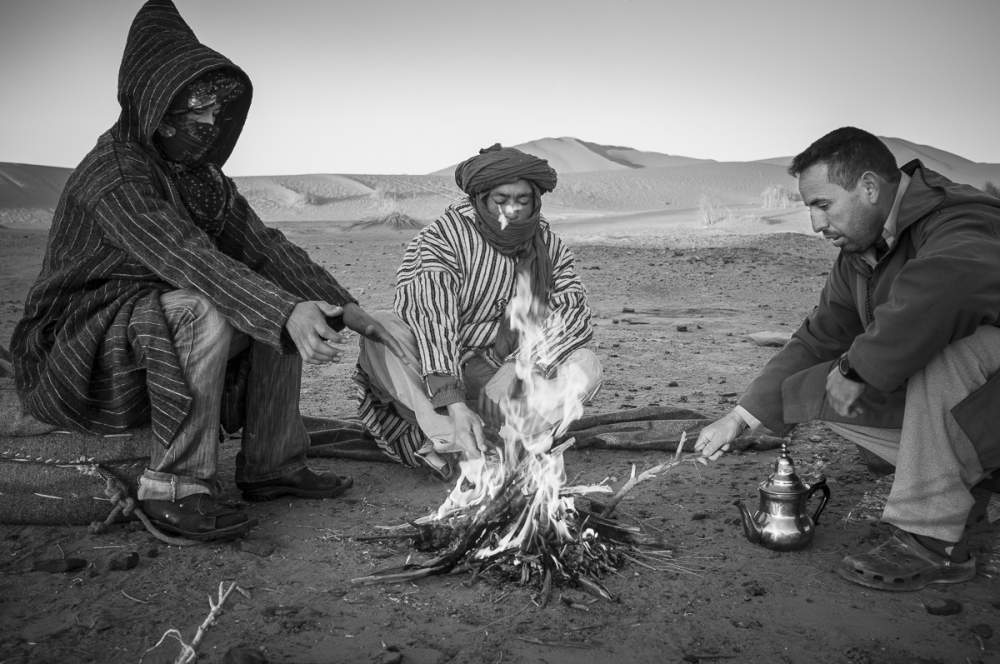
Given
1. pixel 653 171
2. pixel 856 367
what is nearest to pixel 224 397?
pixel 856 367

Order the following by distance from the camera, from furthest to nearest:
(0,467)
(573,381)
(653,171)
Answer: (653,171) → (573,381) → (0,467)

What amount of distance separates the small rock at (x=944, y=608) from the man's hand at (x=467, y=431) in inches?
63.3

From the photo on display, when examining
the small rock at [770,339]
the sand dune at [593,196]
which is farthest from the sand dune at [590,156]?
the small rock at [770,339]

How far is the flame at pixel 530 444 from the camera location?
3148 millimetres

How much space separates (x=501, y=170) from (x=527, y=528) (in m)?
1.66

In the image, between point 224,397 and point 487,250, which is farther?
point 487,250

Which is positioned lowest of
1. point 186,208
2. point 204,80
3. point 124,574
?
point 124,574

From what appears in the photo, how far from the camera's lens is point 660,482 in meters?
4.05

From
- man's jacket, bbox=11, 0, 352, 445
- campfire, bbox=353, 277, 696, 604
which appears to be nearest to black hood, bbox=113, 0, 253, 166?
man's jacket, bbox=11, 0, 352, 445

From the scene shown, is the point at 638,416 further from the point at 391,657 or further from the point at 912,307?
the point at 391,657

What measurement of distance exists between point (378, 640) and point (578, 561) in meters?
0.76

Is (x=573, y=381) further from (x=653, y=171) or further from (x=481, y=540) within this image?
(x=653, y=171)

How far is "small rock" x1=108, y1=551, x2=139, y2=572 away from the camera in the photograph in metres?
3.08

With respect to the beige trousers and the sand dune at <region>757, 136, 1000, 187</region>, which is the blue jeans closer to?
the beige trousers
